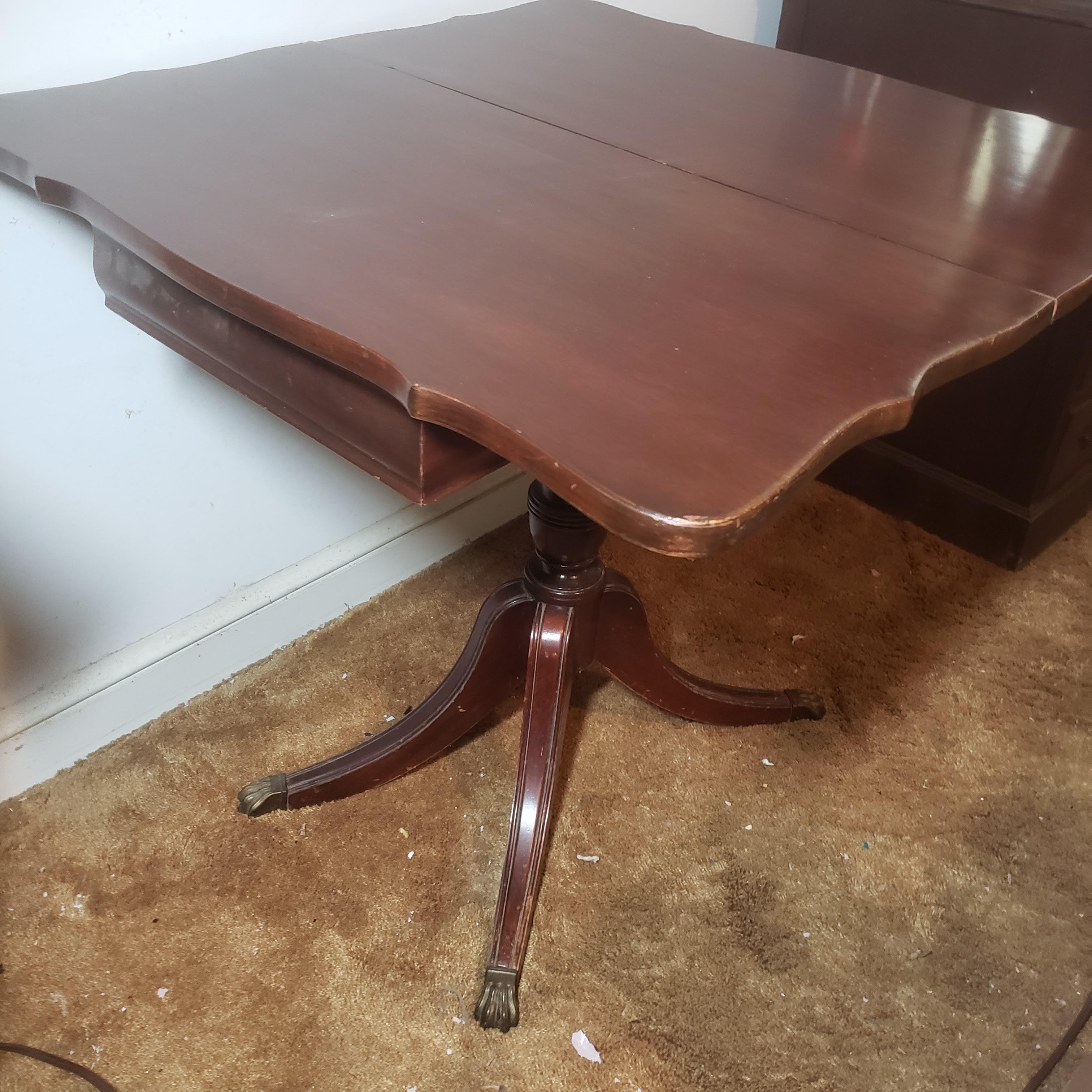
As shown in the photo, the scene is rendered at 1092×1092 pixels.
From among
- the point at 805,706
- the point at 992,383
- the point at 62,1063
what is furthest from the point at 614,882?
the point at 992,383

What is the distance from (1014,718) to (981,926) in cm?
34

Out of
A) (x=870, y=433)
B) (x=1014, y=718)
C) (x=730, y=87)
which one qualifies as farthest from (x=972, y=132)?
(x=1014, y=718)

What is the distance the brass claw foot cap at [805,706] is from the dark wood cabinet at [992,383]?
1.66ft

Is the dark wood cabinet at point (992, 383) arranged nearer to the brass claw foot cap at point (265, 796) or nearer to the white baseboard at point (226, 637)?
the white baseboard at point (226, 637)

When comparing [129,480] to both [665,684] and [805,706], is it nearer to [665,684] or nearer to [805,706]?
[665,684]

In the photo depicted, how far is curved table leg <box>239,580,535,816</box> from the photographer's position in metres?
1.13

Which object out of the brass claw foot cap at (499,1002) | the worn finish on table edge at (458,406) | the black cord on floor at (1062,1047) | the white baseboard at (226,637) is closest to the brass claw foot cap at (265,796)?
the white baseboard at (226,637)

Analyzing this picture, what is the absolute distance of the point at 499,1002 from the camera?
0.98 meters

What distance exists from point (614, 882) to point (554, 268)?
70cm

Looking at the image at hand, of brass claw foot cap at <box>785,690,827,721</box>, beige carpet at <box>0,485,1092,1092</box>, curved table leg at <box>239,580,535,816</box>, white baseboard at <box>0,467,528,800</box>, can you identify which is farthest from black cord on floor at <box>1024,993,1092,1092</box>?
white baseboard at <box>0,467,528,800</box>

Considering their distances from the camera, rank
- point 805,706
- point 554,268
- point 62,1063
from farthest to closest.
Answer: point 805,706 < point 62,1063 < point 554,268

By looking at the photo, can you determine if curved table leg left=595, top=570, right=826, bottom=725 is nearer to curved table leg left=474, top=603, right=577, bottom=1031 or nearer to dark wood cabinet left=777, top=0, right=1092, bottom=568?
curved table leg left=474, top=603, right=577, bottom=1031

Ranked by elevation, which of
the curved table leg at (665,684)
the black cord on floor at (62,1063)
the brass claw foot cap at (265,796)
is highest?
the curved table leg at (665,684)

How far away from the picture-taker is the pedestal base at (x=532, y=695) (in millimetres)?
1012
